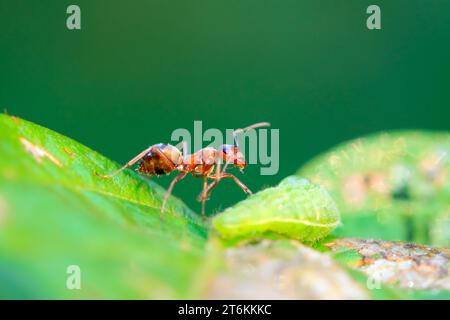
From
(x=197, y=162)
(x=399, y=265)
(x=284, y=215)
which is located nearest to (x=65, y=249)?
(x=284, y=215)

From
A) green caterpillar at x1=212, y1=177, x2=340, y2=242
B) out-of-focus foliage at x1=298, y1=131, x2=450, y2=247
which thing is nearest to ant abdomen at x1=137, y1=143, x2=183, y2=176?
out-of-focus foliage at x1=298, y1=131, x2=450, y2=247

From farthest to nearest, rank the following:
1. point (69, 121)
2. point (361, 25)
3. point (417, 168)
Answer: point (361, 25) < point (69, 121) < point (417, 168)

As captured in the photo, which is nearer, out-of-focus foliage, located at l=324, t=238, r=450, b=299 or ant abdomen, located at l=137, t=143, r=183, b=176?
out-of-focus foliage, located at l=324, t=238, r=450, b=299

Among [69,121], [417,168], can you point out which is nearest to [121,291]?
[417,168]

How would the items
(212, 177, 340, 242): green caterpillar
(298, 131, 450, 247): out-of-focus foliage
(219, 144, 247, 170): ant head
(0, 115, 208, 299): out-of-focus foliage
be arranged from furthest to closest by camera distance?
1. (219, 144, 247, 170): ant head
2. (298, 131, 450, 247): out-of-focus foliage
3. (212, 177, 340, 242): green caterpillar
4. (0, 115, 208, 299): out-of-focus foliage

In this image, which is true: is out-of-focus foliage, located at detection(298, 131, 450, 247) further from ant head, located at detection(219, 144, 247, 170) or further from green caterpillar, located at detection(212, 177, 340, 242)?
green caterpillar, located at detection(212, 177, 340, 242)

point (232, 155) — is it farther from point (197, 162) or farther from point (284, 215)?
point (284, 215)

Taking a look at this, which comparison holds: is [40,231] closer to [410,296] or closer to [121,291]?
[121,291]
